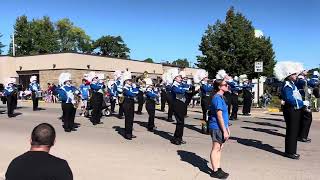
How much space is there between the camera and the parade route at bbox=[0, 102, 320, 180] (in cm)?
886

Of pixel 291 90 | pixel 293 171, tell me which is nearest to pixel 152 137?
pixel 291 90

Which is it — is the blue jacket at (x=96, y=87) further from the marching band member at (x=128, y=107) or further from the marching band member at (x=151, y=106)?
the marching band member at (x=128, y=107)

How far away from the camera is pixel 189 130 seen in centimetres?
1525

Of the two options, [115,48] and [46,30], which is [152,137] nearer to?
[46,30]

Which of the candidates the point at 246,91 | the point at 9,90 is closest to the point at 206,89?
the point at 246,91

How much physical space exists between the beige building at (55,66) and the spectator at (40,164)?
37185 millimetres

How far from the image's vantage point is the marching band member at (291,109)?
1027 cm

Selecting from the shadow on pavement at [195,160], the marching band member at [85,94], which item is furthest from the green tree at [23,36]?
the shadow on pavement at [195,160]

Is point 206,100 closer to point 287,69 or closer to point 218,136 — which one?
point 287,69

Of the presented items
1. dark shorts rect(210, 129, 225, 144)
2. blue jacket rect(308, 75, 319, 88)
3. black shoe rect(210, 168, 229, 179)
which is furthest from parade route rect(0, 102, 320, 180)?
blue jacket rect(308, 75, 319, 88)

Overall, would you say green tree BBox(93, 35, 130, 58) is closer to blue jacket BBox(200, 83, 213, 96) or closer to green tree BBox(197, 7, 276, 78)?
green tree BBox(197, 7, 276, 78)

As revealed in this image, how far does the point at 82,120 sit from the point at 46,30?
69.5 metres

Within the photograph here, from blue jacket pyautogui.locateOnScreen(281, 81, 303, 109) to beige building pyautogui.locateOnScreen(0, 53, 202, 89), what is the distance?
31.7 metres

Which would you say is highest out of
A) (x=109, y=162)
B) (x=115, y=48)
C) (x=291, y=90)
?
(x=115, y=48)
